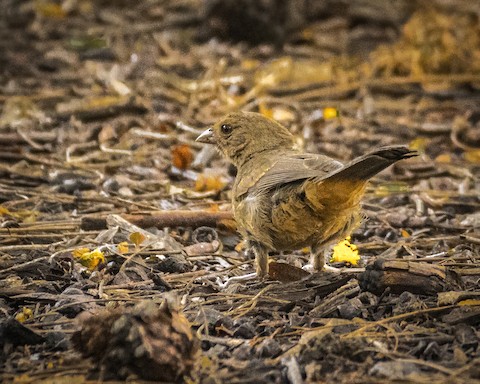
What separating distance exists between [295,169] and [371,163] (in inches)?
28.4

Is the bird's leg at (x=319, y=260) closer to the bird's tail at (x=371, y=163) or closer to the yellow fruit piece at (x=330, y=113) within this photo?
the bird's tail at (x=371, y=163)

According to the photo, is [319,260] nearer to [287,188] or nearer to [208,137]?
[287,188]

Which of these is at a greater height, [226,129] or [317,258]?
[226,129]

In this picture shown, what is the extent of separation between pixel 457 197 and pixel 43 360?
359 cm

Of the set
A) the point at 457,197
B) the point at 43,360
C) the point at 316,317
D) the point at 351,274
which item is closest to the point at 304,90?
the point at 457,197

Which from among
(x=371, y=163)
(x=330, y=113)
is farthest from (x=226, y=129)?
(x=330, y=113)

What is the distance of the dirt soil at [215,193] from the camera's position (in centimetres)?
320

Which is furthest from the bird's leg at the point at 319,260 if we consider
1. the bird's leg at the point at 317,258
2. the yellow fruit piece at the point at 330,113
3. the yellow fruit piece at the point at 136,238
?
the yellow fruit piece at the point at 330,113

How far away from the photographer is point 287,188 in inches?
162

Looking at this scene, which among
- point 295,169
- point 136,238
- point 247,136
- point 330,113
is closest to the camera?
point 295,169

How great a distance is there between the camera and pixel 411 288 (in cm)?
382

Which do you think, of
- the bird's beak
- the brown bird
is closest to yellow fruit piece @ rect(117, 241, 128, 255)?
the brown bird

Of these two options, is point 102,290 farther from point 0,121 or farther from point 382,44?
point 382,44

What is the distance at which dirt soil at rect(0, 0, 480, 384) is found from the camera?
3201 mm
